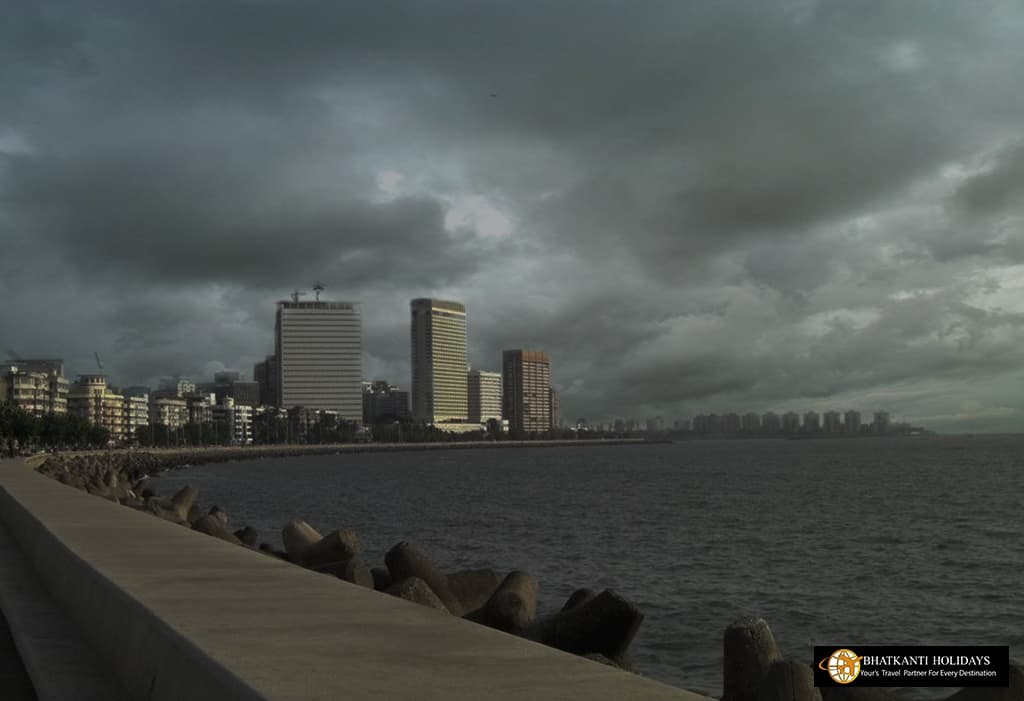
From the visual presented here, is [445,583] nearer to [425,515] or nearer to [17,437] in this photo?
[425,515]

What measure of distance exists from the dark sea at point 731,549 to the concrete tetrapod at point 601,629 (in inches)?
186

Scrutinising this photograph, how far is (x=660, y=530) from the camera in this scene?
1481 inches

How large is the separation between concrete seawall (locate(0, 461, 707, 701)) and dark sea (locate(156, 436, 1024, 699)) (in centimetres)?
794

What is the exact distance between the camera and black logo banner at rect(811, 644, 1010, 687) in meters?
6.86

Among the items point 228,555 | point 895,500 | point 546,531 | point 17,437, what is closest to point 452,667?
point 228,555

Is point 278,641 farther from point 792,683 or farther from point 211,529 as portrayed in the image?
point 211,529

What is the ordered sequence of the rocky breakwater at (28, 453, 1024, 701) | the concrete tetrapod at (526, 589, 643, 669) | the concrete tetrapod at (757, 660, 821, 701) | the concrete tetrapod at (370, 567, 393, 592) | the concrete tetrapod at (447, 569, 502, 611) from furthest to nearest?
the concrete tetrapod at (370, 567, 393, 592)
the concrete tetrapod at (447, 569, 502, 611)
the concrete tetrapod at (526, 589, 643, 669)
the rocky breakwater at (28, 453, 1024, 701)
the concrete tetrapod at (757, 660, 821, 701)

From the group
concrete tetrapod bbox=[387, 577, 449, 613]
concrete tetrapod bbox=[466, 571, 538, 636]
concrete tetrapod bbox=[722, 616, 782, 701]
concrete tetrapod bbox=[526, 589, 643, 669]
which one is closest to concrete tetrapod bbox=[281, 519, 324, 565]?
concrete tetrapod bbox=[466, 571, 538, 636]

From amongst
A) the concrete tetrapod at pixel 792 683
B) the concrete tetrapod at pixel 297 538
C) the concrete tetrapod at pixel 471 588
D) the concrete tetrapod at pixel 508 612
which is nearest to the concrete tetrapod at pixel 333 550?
the concrete tetrapod at pixel 297 538

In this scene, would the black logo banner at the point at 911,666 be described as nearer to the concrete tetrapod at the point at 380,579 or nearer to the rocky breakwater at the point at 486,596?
the rocky breakwater at the point at 486,596

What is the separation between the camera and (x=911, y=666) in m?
7.46

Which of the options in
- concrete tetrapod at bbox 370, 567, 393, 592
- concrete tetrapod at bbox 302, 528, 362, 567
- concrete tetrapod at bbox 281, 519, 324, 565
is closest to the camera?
concrete tetrapod at bbox 370, 567, 393, 592

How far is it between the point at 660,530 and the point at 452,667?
109 feet

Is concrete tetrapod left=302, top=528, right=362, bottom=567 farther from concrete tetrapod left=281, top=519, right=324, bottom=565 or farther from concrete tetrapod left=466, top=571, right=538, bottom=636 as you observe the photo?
concrete tetrapod left=466, top=571, right=538, bottom=636
